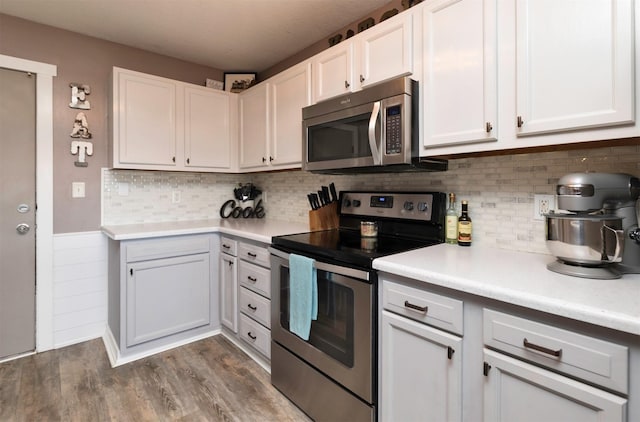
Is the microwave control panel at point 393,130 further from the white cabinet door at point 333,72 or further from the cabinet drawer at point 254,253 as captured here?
the cabinet drawer at point 254,253

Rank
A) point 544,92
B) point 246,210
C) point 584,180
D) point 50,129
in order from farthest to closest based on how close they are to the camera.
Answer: point 246,210, point 50,129, point 544,92, point 584,180

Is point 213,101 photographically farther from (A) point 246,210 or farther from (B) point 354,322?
(B) point 354,322

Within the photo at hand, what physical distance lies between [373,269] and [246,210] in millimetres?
2105

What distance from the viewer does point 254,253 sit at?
84.8 inches

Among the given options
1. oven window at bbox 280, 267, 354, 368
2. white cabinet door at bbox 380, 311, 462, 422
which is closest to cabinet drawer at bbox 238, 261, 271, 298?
oven window at bbox 280, 267, 354, 368

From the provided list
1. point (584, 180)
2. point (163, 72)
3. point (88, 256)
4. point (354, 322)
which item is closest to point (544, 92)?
point (584, 180)

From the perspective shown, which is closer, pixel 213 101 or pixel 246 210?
pixel 213 101

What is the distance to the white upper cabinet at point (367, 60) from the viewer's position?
1.62 metres

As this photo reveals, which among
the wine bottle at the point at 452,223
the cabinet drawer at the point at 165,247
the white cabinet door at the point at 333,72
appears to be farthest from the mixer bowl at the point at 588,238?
the cabinet drawer at the point at 165,247

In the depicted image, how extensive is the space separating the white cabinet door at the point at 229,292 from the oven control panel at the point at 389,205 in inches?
36.3

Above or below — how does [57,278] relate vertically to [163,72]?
below

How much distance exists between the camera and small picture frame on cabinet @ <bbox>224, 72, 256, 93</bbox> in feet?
10.3

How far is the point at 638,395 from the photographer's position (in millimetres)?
789

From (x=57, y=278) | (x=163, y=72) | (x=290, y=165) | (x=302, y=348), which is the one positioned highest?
(x=163, y=72)
